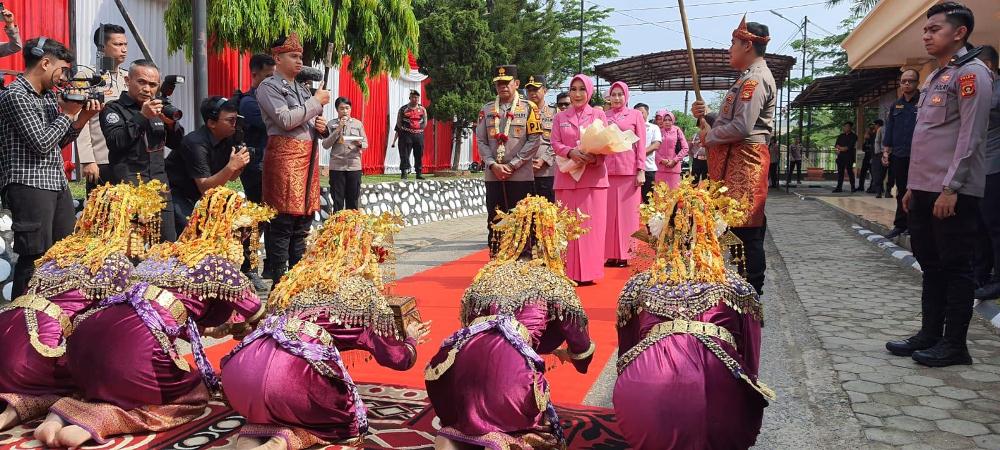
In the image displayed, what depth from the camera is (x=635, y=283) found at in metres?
2.25

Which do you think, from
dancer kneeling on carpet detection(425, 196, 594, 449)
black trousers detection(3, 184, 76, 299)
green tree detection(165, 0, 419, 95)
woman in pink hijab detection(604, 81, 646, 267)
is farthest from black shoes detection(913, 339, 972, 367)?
green tree detection(165, 0, 419, 95)

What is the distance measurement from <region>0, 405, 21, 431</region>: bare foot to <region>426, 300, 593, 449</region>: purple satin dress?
1.50 meters

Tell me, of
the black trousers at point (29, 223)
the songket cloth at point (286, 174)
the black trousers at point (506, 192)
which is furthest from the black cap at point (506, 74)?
the black trousers at point (29, 223)

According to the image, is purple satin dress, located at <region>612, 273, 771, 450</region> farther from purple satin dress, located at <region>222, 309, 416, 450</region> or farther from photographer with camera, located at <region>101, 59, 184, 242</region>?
photographer with camera, located at <region>101, 59, 184, 242</region>

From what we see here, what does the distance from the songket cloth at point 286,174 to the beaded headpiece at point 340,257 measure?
1.98 meters

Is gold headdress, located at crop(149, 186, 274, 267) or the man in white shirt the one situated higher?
the man in white shirt

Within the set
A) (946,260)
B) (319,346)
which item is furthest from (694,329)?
(946,260)

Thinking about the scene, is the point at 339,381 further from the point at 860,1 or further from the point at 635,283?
the point at 860,1

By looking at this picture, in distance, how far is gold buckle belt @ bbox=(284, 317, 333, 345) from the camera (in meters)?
2.28

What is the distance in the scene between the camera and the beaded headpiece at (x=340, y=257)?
243cm

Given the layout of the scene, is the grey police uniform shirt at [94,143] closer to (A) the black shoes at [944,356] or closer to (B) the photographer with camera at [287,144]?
(B) the photographer with camera at [287,144]

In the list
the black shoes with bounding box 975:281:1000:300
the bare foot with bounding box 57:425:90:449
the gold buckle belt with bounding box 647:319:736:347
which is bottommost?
the bare foot with bounding box 57:425:90:449

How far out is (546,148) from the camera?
6.24 m

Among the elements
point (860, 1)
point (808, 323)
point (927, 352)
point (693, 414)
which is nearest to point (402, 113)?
point (808, 323)
